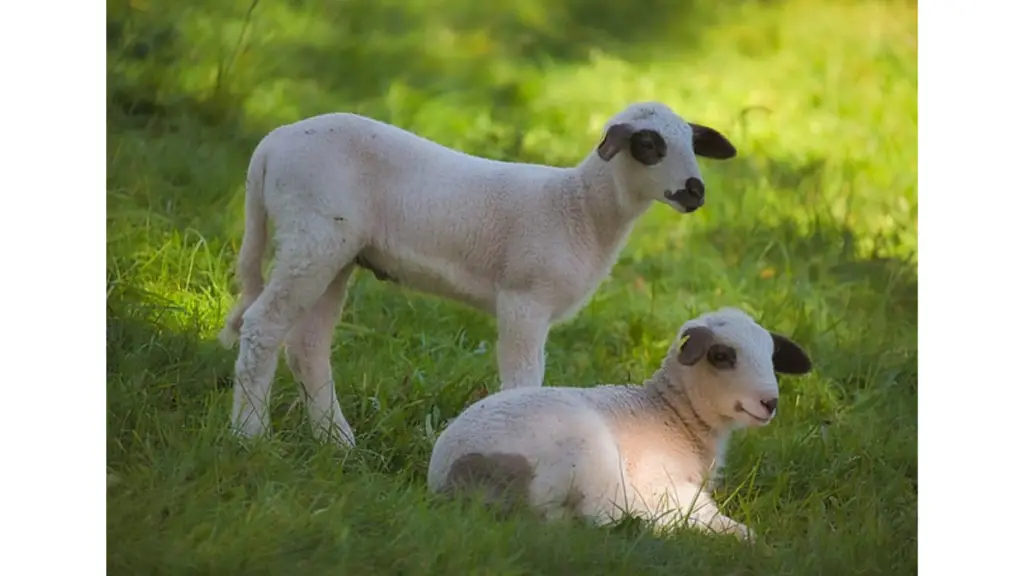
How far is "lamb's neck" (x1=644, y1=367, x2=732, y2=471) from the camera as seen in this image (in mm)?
3357

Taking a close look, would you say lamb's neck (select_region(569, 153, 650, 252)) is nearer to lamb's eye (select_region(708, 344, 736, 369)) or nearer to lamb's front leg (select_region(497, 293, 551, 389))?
lamb's front leg (select_region(497, 293, 551, 389))

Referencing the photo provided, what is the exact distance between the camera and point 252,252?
340 centimetres

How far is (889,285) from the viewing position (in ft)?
15.8

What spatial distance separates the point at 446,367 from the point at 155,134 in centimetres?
98

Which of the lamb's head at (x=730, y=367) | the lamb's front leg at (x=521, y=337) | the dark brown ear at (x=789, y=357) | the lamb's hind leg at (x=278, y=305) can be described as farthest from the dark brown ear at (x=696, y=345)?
the lamb's hind leg at (x=278, y=305)

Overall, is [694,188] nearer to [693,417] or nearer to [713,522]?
[693,417]

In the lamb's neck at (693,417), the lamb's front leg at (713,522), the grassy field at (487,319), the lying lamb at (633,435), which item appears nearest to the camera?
the grassy field at (487,319)

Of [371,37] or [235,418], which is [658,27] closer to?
[371,37]

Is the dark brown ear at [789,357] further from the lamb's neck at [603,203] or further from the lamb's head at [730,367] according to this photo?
the lamb's neck at [603,203]

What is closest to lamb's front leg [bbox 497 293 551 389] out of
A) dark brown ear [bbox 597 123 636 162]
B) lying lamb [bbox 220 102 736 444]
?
lying lamb [bbox 220 102 736 444]

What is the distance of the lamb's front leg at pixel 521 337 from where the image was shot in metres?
3.37

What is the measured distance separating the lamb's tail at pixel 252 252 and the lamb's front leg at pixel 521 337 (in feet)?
1.81

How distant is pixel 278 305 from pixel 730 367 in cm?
99

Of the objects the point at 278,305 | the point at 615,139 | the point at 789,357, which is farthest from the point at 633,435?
the point at 278,305
